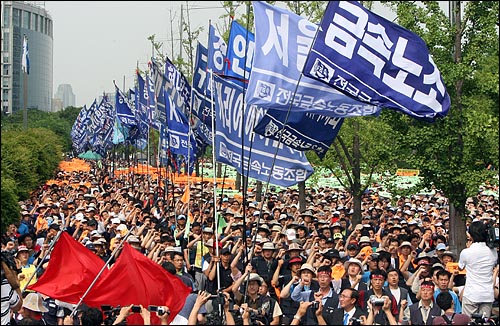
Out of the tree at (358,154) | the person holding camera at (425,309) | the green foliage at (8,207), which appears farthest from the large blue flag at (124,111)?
the person holding camera at (425,309)

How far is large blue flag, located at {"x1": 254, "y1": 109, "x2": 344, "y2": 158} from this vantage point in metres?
10.9

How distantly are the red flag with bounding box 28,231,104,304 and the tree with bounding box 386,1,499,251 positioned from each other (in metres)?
8.62

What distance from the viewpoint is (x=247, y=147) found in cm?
1202

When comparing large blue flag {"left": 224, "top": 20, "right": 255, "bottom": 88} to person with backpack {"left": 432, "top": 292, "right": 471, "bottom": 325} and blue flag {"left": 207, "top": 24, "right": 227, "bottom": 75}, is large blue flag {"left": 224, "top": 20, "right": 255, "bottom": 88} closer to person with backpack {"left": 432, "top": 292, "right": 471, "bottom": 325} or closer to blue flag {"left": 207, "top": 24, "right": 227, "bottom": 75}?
blue flag {"left": 207, "top": 24, "right": 227, "bottom": 75}

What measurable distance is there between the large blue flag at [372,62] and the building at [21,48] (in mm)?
92087

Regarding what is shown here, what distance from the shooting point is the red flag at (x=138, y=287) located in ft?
26.8

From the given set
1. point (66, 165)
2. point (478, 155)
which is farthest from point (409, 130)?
point (66, 165)

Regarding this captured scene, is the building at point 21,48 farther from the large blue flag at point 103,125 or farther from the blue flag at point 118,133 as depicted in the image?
the blue flag at point 118,133

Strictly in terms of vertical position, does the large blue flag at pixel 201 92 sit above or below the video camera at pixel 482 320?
above

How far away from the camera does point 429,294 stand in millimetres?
8766

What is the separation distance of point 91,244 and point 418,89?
546 cm

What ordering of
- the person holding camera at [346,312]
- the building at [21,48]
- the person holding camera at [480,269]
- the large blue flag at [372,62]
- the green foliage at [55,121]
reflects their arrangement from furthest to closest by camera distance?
the building at [21,48] → the green foliage at [55,121] → the person holding camera at [480,269] → the large blue flag at [372,62] → the person holding camera at [346,312]

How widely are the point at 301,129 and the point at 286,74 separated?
1.26 meters

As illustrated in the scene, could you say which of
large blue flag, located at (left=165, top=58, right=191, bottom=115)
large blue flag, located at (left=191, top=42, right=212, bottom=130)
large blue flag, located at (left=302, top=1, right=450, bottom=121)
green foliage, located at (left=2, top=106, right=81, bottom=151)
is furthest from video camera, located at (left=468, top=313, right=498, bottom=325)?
green foliage, located at (left=2, top=106, right=81, bottom=151)
